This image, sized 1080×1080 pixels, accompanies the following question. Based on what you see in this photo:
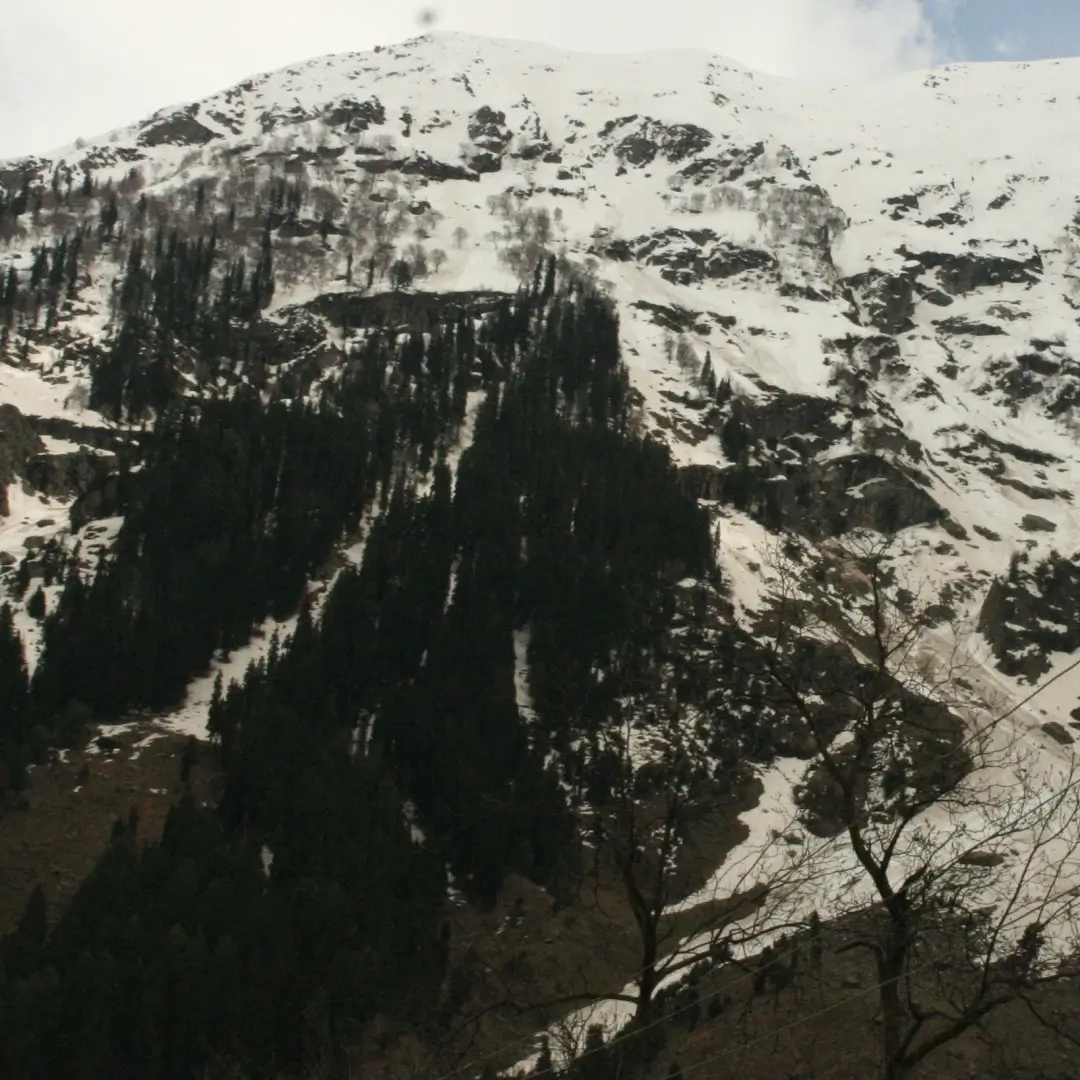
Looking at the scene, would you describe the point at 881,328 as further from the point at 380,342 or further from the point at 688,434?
the point at 380,342

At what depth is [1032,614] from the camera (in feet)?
379

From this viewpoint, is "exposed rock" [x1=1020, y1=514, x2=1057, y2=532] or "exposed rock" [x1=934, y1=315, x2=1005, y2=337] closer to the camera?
"exposed rock" [x1=1020, y1=514, x2=1057, y2=532]

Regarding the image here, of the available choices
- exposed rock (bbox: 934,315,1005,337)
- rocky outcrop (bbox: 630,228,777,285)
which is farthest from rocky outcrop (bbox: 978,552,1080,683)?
rocky outcrop (bbox: 630,228,777,285)

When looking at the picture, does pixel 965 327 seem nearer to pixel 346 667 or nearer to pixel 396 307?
pixel 396 307

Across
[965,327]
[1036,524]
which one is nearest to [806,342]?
[965,327]

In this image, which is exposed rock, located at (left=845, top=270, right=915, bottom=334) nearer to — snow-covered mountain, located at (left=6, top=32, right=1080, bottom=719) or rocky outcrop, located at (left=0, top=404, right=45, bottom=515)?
snow-covered mountain, located at (left=6, top=32, right=1080, bottom=719)

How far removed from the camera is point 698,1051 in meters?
39.2

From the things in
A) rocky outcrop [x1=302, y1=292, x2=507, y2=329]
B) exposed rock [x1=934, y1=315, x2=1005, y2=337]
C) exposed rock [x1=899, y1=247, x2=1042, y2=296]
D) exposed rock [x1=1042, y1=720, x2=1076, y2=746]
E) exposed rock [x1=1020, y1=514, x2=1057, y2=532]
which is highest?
rocky outcrop [x1=302, y1=292, x2=507, y2=329]

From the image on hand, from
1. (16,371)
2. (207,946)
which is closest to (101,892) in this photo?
(207,946)

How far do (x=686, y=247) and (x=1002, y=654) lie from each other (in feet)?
308

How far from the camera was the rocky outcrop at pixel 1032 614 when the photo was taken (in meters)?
109

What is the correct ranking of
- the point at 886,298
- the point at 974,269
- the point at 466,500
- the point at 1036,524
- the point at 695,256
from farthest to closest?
the point at 974,269 → the point at 886,298 → the point at 695,256 → the point at 1036,524 → the point at 466,500

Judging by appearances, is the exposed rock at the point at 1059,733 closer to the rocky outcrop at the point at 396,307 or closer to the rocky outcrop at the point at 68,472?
the rocky outcrop at the point at 396,307

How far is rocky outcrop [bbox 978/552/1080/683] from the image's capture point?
358 ft
